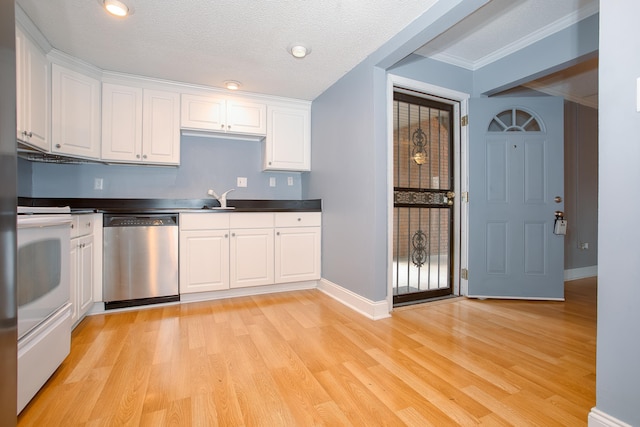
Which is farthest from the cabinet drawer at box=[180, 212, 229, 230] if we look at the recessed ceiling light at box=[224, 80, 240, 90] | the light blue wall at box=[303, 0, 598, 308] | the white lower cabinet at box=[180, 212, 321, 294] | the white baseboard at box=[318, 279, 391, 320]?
the recessed ceiling light at box=[224, 80, 240, 90]

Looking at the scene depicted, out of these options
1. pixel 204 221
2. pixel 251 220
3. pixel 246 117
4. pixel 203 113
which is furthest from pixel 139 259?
pixel 246 117

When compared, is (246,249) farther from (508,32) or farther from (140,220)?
(508,32)

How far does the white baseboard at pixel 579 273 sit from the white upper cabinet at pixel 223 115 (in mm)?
4153

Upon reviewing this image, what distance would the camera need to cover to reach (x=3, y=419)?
626 mm

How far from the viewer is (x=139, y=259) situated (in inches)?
101

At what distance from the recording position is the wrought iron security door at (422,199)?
2797 mm

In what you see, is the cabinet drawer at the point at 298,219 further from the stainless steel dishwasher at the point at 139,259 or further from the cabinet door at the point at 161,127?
the cabinet door at the point at 161,127

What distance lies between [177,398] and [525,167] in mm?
3318

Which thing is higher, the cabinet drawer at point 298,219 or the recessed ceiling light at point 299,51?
the recessed ceiling light at point 299,51

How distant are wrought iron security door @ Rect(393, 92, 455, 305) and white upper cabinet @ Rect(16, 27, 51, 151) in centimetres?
279

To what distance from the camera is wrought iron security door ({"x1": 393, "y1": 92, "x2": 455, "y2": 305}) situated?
2797 mm

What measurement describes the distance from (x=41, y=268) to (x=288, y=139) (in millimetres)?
2515

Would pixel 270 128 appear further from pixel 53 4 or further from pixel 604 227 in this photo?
pixel 604 227

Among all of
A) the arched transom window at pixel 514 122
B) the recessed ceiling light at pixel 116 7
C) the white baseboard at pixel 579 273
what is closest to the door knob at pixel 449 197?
the arched transom window at pixel 514 122
